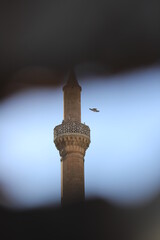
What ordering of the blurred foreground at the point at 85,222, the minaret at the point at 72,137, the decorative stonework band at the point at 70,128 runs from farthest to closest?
the decorative stonework band at the point at 70,128
the minaret at the point at 72,137
the blurred foreground at the point at 85,222

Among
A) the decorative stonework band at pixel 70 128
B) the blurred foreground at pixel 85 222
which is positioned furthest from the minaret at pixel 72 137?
the blurred foreground at pixel 85 222

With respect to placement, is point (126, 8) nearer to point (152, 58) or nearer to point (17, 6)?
point (152, 58)

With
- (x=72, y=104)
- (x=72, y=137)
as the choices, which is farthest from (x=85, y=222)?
(x=72, y=104)

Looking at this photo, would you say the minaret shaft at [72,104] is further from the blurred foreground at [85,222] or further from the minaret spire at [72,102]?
the blurred foreground at [85,222]

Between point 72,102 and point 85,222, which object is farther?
point 72,102

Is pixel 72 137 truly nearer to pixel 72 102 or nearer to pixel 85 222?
pixel 72 102

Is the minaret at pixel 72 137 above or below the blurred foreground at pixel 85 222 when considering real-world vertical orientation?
above

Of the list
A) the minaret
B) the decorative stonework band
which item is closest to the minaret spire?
the minaret

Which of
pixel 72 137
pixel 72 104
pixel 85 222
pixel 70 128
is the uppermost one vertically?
pixel 72 104
